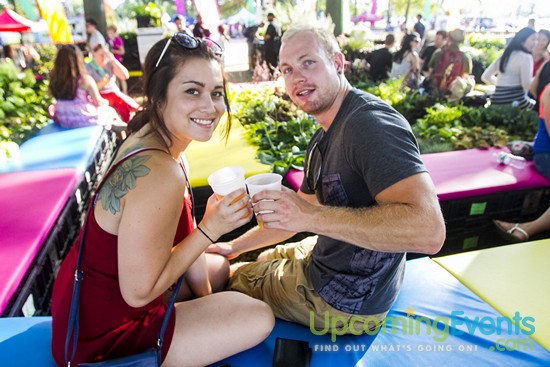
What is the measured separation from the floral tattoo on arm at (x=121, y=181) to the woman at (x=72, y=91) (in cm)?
505

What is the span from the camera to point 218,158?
477cm

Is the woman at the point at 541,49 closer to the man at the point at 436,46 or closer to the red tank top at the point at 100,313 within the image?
the man at the point at 436,46

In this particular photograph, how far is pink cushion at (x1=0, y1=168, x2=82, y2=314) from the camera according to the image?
8.12 ft

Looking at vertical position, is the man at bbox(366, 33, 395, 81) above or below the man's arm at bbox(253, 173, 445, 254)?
below

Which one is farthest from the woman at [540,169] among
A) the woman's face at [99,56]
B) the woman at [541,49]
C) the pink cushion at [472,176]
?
the woman's face at [99,56]

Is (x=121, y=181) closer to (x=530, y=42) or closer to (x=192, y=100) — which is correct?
(x=192, y=100)

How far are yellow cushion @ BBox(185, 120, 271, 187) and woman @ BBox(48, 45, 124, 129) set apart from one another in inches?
80.8

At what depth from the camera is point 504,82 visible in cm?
669

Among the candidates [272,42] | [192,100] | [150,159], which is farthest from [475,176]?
[272,42]

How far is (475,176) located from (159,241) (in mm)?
3381

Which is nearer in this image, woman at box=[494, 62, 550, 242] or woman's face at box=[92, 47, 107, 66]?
woman at box=[494, 62, 550, 242]

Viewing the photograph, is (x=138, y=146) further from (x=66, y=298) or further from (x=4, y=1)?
(x=4, y=1)

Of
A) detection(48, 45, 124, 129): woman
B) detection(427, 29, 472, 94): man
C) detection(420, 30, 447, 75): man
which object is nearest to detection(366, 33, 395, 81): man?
detection(420, 30, 447, 75): man

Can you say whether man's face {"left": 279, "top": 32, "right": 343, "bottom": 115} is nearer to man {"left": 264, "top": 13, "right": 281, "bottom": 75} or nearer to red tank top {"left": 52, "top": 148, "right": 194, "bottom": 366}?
red tank top {"left": 52, "top": 148, "right": 194, "bottom": 366}
